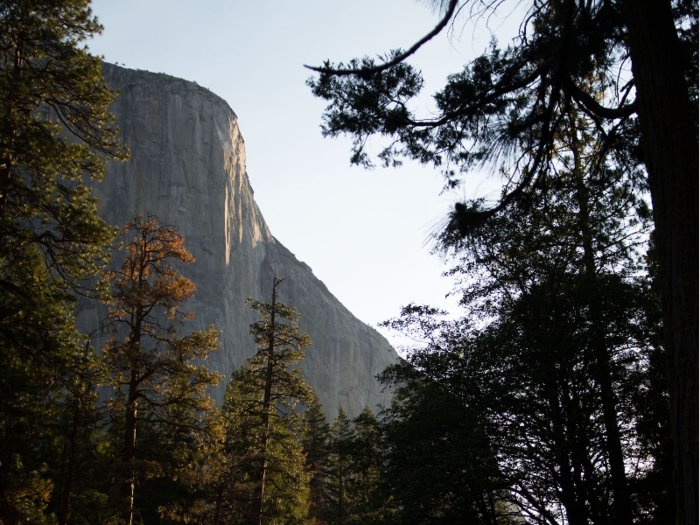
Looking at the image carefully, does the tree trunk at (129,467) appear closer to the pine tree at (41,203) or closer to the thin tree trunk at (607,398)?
the pine tree at (41,203)

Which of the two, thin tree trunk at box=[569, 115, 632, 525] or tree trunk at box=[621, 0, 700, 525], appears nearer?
tree trunk at box=[621, 0, 700, 525]

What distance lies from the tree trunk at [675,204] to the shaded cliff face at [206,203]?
194 ft

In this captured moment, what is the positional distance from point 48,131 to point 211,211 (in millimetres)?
64092

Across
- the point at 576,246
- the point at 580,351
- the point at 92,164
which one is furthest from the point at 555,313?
the point at 92,164

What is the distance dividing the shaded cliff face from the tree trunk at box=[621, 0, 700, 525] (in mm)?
59248

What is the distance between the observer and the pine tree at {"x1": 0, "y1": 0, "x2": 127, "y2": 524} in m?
6.86

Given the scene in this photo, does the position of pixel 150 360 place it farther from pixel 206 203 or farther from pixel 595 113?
pixel 206 203

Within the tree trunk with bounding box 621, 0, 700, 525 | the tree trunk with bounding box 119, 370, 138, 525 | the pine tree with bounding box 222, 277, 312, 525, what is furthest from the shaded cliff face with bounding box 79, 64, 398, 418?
the tree trunk with bounding box 621, 0, 700, 525

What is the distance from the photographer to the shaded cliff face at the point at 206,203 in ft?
214

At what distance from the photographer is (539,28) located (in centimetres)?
568

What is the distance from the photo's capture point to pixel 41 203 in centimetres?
728

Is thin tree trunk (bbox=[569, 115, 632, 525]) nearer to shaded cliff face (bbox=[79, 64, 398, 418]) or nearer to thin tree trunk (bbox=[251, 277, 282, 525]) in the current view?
thin tree trunk (bbox=[251, 277, 282, 525])

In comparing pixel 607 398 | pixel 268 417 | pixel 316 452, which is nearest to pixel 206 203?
pixel 316 452

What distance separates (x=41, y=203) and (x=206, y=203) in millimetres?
64686
